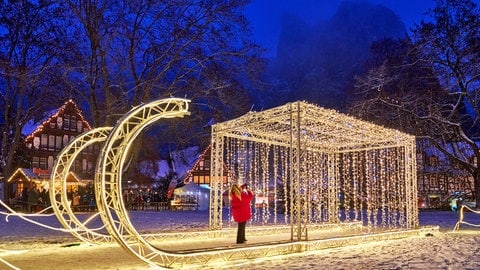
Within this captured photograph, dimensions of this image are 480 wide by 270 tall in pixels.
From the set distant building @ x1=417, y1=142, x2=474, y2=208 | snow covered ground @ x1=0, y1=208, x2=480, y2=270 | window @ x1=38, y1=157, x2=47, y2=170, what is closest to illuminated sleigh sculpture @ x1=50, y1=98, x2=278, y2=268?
snow covered ground @ x1=0, y1=208, x2=480, y2=270

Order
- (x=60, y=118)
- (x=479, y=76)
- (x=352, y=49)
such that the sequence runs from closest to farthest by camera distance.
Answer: (x=479, y=76)
(x=60, y=118)
(x=352, y=49)

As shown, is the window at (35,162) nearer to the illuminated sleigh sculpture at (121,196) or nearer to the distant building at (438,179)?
the distant building at (438,179)

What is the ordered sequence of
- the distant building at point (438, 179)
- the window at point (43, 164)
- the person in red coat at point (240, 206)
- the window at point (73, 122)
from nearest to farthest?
the person in red coat at point (240, 206) < the distant building at point (438, 179) < the window at point (43, 164) < the window at point (73, 122)

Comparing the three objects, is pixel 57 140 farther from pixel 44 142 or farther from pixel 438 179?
pixel 438 179

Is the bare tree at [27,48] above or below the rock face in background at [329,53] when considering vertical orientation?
below

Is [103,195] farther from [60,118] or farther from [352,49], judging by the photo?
[352,49]

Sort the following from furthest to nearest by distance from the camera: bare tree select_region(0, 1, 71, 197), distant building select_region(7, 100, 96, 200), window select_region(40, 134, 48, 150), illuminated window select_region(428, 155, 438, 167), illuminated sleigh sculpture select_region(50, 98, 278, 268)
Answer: window select_region(40, 134, 48, 150)
distant building select_region(7, 100, 96, 200)
illuminated window select_region(428, 155, 438, 167)
bare tree select_region(0, 1, 71, 197)
illuminated sleigh sculpture select_region(50, 98, 278, 268)

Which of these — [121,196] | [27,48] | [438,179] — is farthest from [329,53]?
[121,196]

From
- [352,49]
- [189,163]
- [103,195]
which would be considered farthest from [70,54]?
[352,49]

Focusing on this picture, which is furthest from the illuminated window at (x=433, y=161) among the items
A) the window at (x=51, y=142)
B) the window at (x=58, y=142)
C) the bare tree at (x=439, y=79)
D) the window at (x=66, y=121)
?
the window at (x=51, y=142)

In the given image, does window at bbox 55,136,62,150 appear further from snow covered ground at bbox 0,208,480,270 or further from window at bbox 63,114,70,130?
snow covered ground at bbox 0,208,480,270

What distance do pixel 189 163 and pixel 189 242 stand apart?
120ft

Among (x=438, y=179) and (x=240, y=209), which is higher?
(x=438, y=179)

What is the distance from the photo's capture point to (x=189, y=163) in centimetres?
4725
